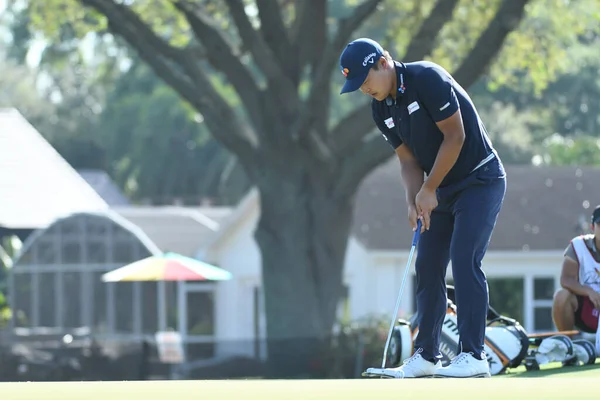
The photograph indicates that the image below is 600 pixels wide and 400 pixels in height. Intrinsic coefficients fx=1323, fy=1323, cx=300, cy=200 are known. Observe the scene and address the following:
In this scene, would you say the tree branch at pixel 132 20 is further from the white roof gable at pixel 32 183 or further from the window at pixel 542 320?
the window at pixel 542 320

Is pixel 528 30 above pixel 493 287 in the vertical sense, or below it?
above

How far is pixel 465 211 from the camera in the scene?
5.96 meters

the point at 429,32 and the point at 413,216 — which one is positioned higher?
the point at 429,32

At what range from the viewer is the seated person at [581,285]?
344 inches

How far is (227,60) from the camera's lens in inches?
816

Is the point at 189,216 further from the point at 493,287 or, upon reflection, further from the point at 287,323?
the point at 287,323

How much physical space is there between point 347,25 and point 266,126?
202 cm

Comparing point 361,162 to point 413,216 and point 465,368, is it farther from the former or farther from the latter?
point 465,368

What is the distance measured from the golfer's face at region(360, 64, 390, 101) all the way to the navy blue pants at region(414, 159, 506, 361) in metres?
0.56

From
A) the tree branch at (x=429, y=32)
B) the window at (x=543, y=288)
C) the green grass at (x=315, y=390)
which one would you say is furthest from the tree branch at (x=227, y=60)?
the green grass at (x=315, y=390)

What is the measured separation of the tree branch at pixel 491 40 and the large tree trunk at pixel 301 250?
3167 millimetres

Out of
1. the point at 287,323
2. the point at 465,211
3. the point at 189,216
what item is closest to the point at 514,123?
the point at 189,216

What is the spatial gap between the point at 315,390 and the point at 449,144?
84.3 inches

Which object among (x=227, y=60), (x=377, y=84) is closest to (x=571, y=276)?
(x=377, y=84)
